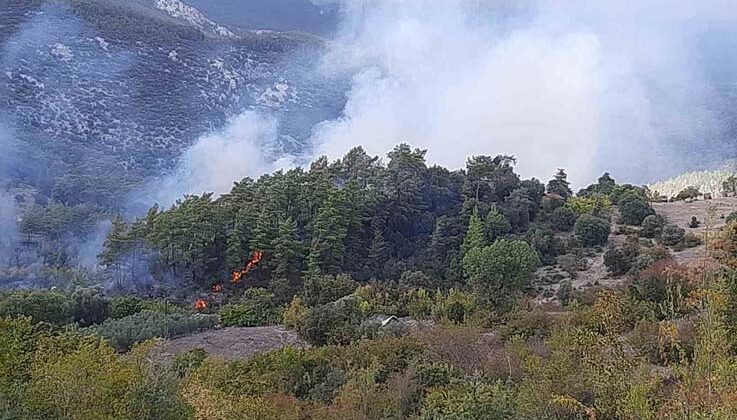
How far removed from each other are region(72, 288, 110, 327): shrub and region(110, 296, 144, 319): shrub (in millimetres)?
197

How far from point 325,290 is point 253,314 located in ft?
8.13

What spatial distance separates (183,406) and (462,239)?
2060 cm

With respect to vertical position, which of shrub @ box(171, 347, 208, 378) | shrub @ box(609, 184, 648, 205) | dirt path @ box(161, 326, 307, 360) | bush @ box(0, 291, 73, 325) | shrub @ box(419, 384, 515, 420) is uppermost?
shrub @ box(609, 184, 648, 205)

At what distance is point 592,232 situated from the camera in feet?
87.0

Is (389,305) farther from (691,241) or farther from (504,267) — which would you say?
(691,241)

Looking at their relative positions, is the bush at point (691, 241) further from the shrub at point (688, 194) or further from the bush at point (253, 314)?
the bush at point (253, 314)

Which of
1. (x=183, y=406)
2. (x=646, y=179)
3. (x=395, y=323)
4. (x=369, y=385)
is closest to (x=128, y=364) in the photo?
(x=183, y=406)

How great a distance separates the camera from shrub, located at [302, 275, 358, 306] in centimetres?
2274

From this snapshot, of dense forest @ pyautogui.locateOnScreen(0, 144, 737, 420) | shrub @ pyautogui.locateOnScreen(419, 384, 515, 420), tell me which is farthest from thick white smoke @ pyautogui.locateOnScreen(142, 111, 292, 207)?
shrub @ pyautogui.locateOnScreen(419, 384, 515, 420)

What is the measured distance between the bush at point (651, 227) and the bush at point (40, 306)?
63.9 feet

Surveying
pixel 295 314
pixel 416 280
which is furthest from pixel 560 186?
pixel 295 314

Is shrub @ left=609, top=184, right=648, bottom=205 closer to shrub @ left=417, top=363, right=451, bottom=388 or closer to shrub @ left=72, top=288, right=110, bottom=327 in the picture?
shrub @ left=417, top=363, right=451, bottom=388

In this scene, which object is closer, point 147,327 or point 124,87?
point 147,327

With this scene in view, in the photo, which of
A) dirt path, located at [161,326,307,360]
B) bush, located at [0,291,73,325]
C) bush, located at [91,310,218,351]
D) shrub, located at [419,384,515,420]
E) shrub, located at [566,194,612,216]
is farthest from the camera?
shrub, located at [566,194,612,216]
